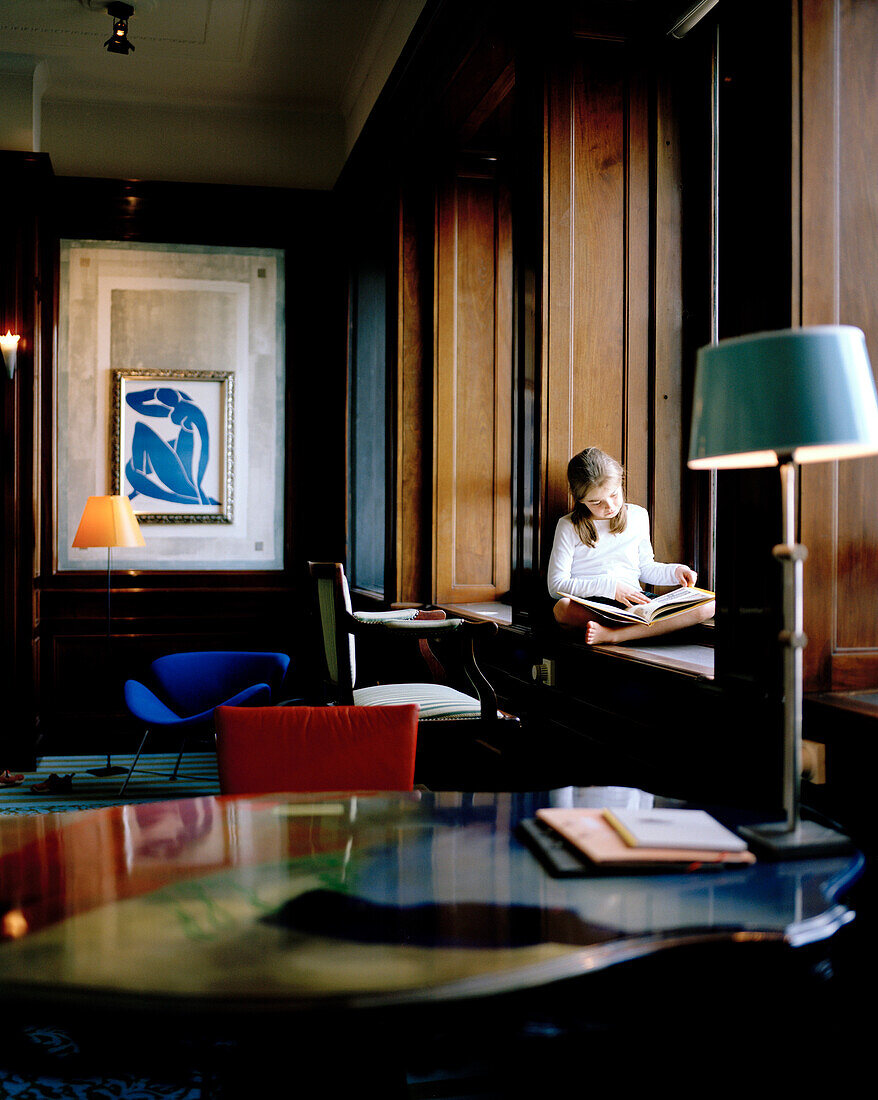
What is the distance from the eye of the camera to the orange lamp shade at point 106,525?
481 centimetres

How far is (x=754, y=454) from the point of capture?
4.63 feet

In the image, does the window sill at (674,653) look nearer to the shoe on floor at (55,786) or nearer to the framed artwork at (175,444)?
the shoe on floor at (55,786)

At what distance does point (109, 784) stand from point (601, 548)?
312 centimetres

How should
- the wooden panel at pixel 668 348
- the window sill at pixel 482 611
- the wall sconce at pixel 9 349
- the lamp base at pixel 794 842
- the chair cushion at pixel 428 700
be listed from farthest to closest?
the wall sconce at pixel 9 349, the window sill at pixel 482 611, the chair cushion at pixel 428 700, the wooden panel at pixel 668 348, the lamp base at pixel 794 842

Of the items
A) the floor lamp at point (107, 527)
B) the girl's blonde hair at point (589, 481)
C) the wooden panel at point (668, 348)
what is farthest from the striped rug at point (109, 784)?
the wooden panel at point (668, 348)

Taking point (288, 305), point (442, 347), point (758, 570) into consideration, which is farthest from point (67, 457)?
point (758, 570)

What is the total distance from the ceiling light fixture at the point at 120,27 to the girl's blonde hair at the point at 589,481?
3.57 meters

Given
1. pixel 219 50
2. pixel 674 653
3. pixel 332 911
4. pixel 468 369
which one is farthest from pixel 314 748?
pixel 219 50

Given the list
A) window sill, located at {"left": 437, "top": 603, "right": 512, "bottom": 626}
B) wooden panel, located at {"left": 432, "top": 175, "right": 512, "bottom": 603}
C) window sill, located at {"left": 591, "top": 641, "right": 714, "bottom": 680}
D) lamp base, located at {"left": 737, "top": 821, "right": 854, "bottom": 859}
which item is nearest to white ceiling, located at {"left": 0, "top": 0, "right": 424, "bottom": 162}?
wooden panel, located at {"left": 432, "top": 175, "right": 512, "bottom": 603}

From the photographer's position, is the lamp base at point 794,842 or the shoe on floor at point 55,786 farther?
the shoe on floor at point 55,786

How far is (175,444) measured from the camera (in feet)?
18.1

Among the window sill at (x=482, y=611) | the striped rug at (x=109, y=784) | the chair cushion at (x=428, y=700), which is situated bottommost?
the striped rug at (x=109, y=784)

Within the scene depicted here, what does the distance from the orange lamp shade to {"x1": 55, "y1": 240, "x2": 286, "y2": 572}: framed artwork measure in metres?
0.62

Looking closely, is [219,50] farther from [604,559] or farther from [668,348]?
[604,559]
